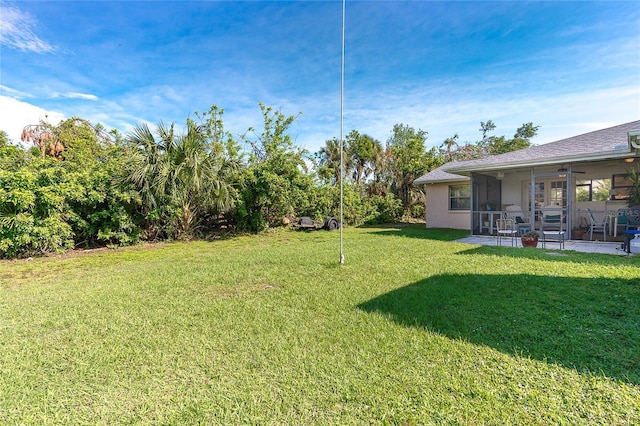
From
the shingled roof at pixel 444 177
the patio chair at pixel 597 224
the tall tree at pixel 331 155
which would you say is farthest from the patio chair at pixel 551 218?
the tall tree at pixel 331 155

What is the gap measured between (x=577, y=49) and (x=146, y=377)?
45.0 feet

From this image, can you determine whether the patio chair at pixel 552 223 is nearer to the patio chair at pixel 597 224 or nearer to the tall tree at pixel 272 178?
the patio chair at pixel 597 224

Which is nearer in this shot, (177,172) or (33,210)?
(33,210)

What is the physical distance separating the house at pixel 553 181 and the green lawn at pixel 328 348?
4.57 m

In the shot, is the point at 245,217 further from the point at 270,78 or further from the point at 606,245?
the point at 606,245

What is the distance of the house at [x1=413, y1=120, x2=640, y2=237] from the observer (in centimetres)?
926

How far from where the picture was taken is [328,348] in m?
2.84

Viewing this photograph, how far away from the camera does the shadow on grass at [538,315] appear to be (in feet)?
8.72

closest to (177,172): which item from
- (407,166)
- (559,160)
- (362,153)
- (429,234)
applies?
(429,234)

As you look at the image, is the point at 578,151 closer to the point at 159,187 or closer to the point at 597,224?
the point at 597,224

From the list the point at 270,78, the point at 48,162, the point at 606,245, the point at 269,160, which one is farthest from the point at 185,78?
the point at 606,245

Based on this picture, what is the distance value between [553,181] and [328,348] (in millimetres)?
13175

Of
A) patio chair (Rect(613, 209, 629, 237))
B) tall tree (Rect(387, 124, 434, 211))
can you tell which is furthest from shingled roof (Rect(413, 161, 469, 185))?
patio chair (Rect(613, 209, 629, 237))

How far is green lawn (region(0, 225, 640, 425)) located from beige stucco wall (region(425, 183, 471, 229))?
9.04 metres
